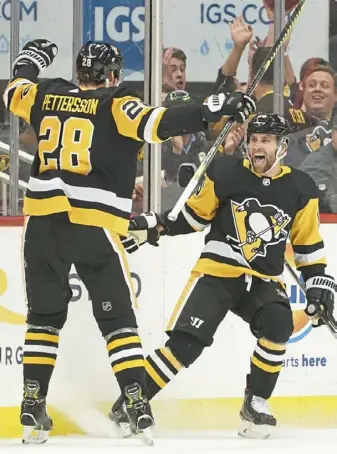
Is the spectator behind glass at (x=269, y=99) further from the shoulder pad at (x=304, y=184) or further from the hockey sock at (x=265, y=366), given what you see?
the hockey sock at (x=265, y=366)

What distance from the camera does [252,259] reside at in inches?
167

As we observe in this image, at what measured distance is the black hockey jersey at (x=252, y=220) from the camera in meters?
4.25

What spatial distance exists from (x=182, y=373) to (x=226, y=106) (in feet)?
4.42

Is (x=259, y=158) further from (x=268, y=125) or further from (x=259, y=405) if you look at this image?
(x=259, y=405)

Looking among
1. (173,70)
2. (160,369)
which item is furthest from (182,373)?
(173,70)

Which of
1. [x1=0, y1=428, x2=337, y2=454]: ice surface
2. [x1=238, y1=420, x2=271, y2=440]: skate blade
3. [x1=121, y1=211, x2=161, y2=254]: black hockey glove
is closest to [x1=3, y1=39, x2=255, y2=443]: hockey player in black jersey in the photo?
[x1=0, y1=428, x2=337, y2=454]: ice surface

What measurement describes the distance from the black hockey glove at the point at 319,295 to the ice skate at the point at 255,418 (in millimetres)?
355

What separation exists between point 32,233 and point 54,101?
1.40 ft

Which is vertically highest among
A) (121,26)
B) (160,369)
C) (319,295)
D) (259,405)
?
(121,26)

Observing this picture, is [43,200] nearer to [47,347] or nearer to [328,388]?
[47,347]

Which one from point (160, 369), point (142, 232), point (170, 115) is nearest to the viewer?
point (170, 115)

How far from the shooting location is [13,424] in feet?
14.6

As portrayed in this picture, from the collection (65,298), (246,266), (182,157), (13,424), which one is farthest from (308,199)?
(13,424)

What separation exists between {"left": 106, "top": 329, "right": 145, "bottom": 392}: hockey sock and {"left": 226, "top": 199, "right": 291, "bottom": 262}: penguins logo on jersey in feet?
1.90
